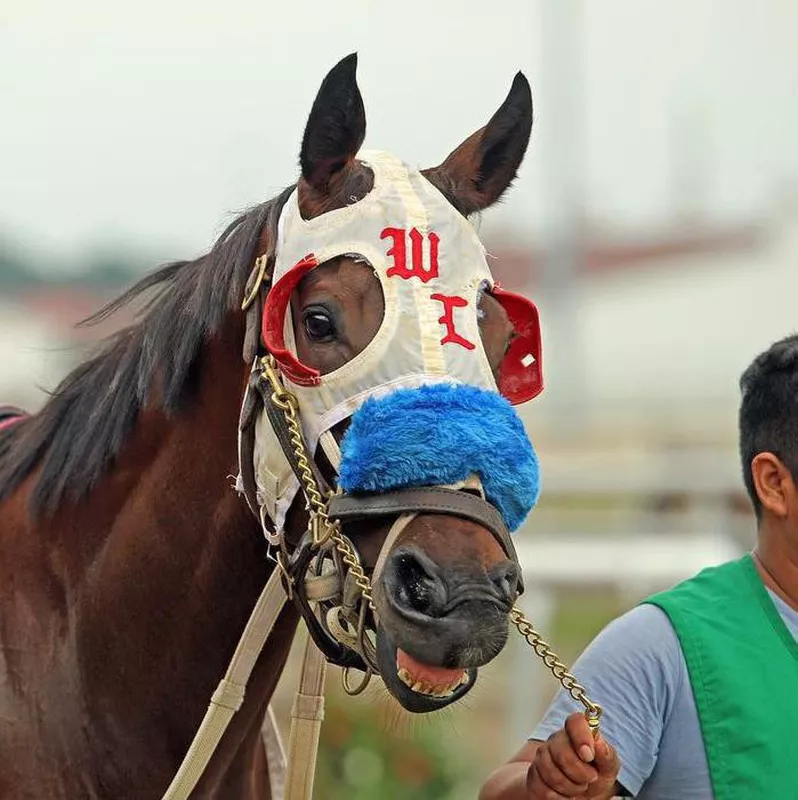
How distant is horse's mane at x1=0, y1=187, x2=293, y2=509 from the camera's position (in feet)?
8.49

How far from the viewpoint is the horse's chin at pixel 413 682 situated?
6.88ft

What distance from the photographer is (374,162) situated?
8.20 feet

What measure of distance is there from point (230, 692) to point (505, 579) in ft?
2.37

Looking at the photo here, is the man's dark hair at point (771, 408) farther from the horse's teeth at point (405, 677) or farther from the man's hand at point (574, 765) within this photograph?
the horse's teeth at point (405, 677)

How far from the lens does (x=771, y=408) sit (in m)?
2.52

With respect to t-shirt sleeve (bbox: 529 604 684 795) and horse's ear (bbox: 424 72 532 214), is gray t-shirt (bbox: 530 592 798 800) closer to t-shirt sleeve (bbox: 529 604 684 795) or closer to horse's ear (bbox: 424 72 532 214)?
t-shirt sleeve (bbox: 529 604 684 795)

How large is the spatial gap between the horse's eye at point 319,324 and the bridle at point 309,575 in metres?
0.11

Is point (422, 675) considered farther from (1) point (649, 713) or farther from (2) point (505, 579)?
(1) point (649, 713)

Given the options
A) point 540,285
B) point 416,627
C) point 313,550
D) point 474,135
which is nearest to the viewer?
point 416,627

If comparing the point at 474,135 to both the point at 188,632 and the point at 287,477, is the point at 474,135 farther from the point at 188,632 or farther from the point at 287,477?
the point at 188,632

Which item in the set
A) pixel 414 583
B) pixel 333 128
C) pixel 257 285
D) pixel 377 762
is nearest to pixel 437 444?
pixel 414 583

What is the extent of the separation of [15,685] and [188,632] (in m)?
0.38

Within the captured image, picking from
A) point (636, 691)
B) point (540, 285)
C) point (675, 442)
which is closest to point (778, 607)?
point (636, 691)

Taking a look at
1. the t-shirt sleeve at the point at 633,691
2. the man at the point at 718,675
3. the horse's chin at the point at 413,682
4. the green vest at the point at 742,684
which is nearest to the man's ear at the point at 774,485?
the man at the point at 718,675
